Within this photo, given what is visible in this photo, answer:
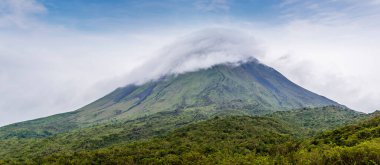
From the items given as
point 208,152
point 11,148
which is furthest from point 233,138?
point 11,148

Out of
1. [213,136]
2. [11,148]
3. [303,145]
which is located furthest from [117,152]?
[11,148]

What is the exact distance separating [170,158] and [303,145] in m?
32.7

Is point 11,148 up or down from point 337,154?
up

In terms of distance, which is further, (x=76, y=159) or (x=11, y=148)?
(x=11, y=148)

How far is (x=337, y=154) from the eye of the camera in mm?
60312

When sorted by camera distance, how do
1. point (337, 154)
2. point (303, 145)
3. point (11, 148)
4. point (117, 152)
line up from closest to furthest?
1. point (337, 154)
2. point (303, 145)
3. point (117, 152)
4. point (11, 148)

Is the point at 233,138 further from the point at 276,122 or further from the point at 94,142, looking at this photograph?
the point at 94,142

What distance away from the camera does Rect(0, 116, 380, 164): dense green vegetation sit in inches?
2462

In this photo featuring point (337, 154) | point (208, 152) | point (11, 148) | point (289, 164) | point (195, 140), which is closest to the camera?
point (337, 154)

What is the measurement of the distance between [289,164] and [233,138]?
53.4 metres

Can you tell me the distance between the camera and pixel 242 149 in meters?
98.4

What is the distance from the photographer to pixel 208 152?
97250 millimetres

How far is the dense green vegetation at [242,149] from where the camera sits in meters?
62.5

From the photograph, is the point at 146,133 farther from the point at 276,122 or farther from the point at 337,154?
the point at 337,154
